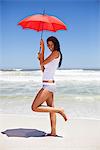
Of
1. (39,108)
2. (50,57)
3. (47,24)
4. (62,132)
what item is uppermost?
(47,24)

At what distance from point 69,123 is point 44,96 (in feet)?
4.14

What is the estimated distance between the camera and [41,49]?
14.1ft

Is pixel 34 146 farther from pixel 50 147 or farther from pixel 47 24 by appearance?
pixel 47 24

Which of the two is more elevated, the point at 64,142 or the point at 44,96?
the point at 44,96

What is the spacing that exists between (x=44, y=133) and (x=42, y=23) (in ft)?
4.70

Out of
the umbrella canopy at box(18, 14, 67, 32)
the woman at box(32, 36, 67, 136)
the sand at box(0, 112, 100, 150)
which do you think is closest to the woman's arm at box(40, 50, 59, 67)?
the woman at box(32, 36, 67, 136)

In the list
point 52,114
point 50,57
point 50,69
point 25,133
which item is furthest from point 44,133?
point 50,57

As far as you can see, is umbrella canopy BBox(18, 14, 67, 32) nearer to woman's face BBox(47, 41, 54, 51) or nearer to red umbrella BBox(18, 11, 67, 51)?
red umbrella BBox(18, 11, 67, 51)

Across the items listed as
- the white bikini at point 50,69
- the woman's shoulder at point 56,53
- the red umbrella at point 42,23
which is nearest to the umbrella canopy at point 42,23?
the red umbrella at point 42,23

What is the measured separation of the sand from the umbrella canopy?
1.36m

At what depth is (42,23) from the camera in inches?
181

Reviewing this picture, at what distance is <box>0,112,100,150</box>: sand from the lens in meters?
4.11

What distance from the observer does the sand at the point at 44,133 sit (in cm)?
411

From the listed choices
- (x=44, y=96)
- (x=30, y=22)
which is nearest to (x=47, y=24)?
(x=30, y=22)
